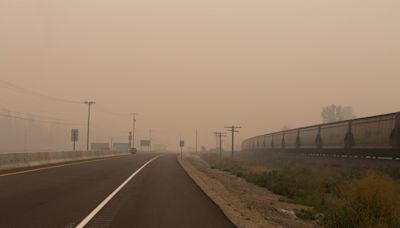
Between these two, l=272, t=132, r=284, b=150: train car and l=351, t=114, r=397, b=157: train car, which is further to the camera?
l=272, t=132, r=284, b=150: train car

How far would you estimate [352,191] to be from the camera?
12211mm

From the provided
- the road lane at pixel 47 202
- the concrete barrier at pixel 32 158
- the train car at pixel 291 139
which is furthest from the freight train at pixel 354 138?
the concrete barrier at pixel 32 158

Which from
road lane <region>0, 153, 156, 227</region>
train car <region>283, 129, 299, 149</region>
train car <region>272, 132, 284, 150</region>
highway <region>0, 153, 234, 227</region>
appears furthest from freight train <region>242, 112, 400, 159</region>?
road lane <region>0, 153, 156, 227</region>

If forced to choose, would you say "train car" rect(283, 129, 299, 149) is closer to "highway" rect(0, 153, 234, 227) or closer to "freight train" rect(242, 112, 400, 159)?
"freight train" rect(242, 112, 400, 159)

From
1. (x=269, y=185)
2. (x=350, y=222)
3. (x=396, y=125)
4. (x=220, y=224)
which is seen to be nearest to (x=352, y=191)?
(x=350, y=222)

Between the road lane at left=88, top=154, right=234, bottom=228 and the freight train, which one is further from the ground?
the freight train

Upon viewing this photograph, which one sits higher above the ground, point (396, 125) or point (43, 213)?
point (396, 125)

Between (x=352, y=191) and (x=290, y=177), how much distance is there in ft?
38.1

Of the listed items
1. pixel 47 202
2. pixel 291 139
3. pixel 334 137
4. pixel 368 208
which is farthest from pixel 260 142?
pixel 368 208

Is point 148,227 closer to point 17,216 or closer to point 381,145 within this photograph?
point 17,216

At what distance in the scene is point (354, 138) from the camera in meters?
31.3

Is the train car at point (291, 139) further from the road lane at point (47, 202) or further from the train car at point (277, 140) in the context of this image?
the road lane at point (47, 202)

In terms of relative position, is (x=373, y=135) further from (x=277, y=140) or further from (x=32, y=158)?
(x=277, y=140)

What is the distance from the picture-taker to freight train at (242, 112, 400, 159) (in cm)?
2550
